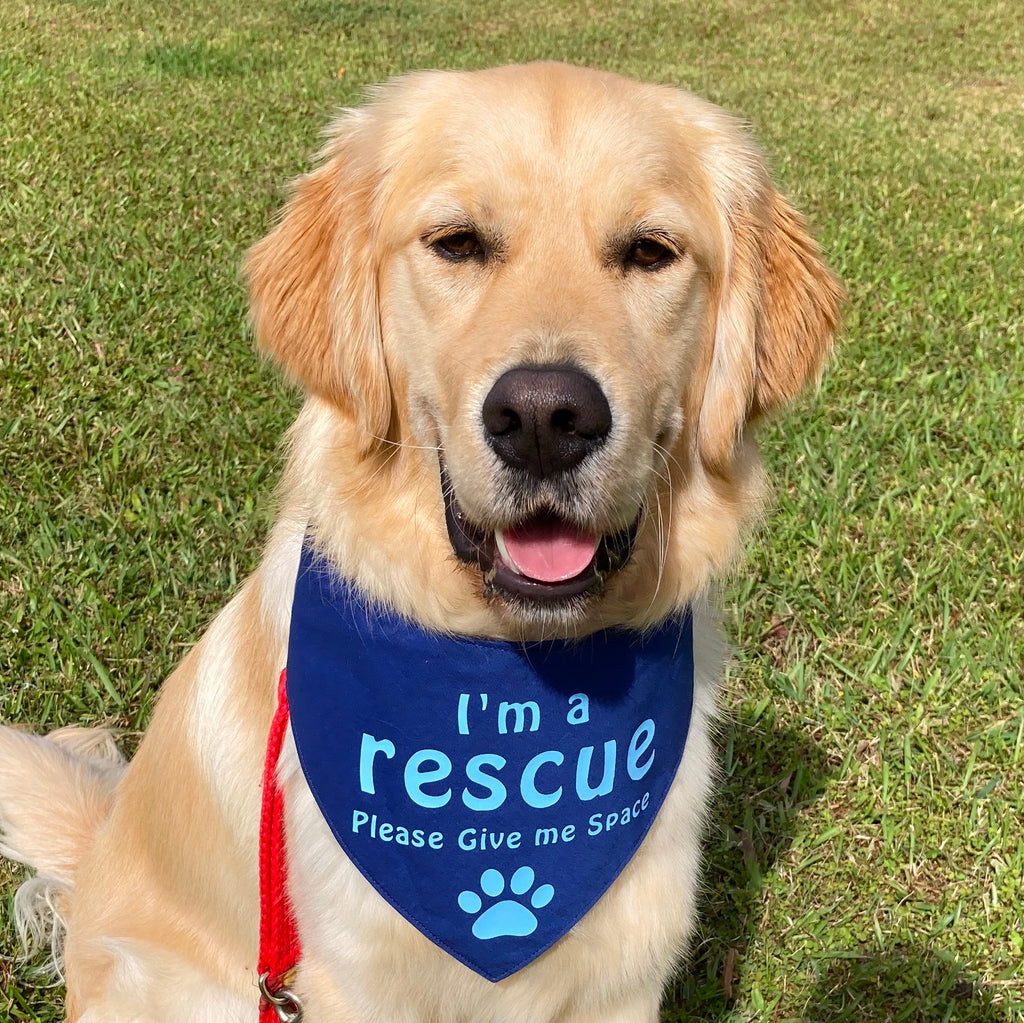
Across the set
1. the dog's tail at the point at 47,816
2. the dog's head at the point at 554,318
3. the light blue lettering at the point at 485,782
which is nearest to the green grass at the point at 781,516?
the dog's tail at the point at 47,816

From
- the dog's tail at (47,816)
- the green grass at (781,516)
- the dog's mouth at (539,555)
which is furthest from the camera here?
the green grass at (781,516)

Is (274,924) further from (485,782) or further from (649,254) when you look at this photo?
(649,254)

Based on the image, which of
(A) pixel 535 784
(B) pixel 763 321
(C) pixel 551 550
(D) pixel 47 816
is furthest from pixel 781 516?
(D) pixel 47 816

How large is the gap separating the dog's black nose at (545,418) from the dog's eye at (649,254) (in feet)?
1.52

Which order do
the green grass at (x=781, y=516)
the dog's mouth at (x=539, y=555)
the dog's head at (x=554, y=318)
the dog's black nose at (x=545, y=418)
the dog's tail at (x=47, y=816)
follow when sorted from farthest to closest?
1. the green grass at (x=781, y=516)
2. the dog's tail at (x=47, y=816)
3. the dog's mouth at (x=539, y=555)
4. the dog's head at (x=554, y=318)
5. the dog's black nose at (x=545, y=418)

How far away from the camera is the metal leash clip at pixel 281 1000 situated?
2.37 m

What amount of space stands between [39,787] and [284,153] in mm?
6777

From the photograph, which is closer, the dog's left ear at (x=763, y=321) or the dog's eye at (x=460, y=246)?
the dog's eye at (x=460, y=246)

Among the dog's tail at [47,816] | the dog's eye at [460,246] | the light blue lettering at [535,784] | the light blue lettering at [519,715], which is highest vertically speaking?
the dog's eye at [460,246]

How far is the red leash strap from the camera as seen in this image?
2.38m

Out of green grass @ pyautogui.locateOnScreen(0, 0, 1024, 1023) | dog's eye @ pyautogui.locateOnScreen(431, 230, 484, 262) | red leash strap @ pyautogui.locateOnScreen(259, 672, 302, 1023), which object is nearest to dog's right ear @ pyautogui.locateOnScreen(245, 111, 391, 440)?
dog's eye @ pyautogui.locateOnScreen(431, 230, 484, 262)

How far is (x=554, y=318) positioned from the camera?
207 cm

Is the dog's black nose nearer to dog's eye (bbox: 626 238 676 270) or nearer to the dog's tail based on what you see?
dog's eye (bbox: 626 238 676 270)

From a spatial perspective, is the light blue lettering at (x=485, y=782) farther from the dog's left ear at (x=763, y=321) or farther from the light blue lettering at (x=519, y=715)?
the dog's left ear at (x=763, y=321)
